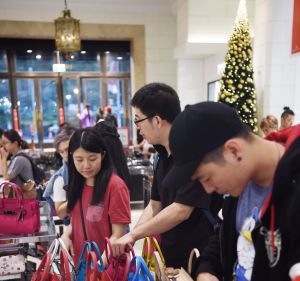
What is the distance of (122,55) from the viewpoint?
31.2 feet

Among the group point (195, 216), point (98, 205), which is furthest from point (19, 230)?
point (195, 216)

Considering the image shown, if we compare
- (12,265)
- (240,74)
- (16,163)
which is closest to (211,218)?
(12,265)

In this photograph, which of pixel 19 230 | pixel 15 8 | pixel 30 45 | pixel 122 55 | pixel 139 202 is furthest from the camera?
pixel 122 55

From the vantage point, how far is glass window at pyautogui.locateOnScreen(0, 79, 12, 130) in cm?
891

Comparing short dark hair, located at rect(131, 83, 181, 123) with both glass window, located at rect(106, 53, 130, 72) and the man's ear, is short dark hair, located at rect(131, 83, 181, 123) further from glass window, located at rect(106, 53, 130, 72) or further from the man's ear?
glass window, located at rect(106, 53, 130, 72)

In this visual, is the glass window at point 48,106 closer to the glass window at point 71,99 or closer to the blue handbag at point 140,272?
the glass window at point 71,99

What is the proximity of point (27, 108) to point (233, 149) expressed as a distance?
366 inches

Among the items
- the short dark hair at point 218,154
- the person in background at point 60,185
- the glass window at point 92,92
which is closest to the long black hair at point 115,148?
the person in background at point 60,185

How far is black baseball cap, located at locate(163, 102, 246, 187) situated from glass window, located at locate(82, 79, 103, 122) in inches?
347

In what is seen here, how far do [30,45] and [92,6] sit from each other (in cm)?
210

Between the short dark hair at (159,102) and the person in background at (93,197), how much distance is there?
416 mm

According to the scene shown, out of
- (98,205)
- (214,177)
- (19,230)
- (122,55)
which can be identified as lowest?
(19,230)

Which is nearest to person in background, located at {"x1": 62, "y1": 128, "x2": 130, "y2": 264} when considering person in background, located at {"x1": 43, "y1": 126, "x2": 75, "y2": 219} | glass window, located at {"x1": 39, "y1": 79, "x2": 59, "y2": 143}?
person in background, located at {"x1": 43, "y1": 126, "x2": 75, "y2": 219}

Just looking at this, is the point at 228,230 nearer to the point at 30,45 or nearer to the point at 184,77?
the point at 184,77
